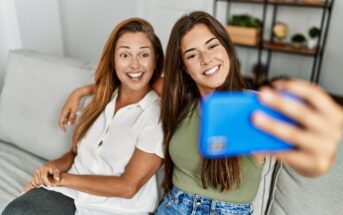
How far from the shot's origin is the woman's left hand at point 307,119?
0.40 m

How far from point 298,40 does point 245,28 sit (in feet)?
1.65

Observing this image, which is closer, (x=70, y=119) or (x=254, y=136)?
(x=254, y=136)

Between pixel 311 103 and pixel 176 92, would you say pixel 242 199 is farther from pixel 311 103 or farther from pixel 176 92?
pixel 311 103

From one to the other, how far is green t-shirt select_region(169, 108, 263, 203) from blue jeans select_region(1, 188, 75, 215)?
425mm

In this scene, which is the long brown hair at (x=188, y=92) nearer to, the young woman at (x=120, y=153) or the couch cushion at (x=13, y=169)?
the young woman at (x=120, y=153)

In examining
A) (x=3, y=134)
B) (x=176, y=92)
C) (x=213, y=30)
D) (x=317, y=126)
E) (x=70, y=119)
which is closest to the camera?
(x=317, y=126)

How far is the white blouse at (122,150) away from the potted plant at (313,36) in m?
2.27

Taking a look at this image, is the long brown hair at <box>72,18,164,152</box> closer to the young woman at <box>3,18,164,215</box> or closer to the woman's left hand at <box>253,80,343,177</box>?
the young woman at <box>3,18,164,215</box>

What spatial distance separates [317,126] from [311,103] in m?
0.03

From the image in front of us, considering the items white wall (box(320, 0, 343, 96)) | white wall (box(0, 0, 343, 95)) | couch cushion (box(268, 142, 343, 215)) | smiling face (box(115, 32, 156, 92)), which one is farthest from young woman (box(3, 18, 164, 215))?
white wall (box(320, 0, 343, 96))

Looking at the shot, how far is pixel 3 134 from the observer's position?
1695 millimetres

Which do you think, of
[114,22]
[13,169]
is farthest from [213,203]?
[114,22]

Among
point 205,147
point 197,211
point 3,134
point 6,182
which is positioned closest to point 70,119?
point 6,182

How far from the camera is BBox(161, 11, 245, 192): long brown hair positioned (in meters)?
0.97
